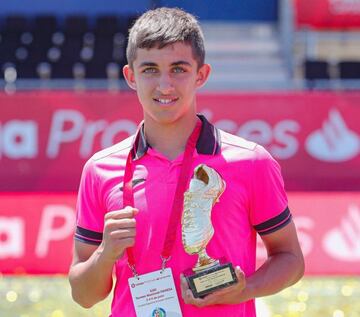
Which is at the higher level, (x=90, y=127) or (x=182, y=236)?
(x=182, y=236)

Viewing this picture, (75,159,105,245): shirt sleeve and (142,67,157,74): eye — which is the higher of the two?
(142,67,157,74): eye

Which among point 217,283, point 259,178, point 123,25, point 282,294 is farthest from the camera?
point 123,25

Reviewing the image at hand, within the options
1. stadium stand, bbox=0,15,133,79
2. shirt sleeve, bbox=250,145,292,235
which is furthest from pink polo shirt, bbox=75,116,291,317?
stadium stand, bbox=0,15,133,79

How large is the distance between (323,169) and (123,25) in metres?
6.43

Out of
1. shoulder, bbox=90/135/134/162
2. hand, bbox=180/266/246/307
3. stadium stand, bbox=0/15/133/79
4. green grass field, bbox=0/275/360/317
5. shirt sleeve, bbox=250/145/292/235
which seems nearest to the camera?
hand, bbox=180/266/246/307

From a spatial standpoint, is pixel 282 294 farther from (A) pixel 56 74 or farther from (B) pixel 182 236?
(A) pixel 56 74

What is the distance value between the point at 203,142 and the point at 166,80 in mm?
222

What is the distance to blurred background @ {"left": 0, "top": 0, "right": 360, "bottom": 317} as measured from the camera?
26.5ft

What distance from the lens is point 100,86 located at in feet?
48.1

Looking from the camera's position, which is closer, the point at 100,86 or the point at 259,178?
the point at 259,178

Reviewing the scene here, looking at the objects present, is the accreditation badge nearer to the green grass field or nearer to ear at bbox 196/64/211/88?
ear at bbox 196/64/211/88

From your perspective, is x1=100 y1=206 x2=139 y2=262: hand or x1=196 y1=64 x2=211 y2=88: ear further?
x1=196 y1=64 x2=211 y2=88: ear

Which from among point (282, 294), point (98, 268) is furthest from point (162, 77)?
point (282, 294)

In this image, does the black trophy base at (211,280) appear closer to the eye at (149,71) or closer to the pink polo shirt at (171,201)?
the pink polo shirt at (171,201)
